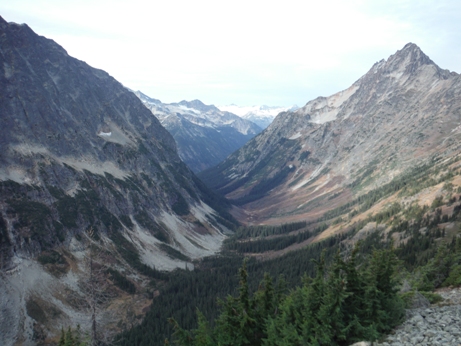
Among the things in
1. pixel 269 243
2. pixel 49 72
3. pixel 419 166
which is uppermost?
pixel 49 72

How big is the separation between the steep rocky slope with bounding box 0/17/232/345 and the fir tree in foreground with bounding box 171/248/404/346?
56433 mm

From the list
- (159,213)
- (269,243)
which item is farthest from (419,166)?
→ (159,213)

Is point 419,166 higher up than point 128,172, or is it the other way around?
point 128,172

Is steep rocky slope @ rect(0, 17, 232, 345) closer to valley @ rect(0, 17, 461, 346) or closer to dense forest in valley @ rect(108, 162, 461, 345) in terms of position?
valley @ rect(0, 17, 461, 346)

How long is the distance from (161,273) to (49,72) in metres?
144

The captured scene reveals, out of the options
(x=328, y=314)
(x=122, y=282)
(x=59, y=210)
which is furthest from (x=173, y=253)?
(x=328, y=314)

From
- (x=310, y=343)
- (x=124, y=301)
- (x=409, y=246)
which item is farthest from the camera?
(x=124, y=301)

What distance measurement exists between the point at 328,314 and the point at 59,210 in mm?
128046

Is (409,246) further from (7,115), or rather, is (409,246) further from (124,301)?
(7,115)

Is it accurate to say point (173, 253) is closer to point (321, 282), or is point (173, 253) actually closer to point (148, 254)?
point (148, 254)

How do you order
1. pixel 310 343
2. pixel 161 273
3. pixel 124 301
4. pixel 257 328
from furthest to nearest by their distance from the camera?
pixel 161 273, pixel 124 301, pixel 257 328, pixel 310 343

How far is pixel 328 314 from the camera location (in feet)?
92.3

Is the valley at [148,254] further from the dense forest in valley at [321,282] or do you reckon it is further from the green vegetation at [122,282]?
the green vegetation at [122,282]

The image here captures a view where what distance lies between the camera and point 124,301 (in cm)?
11056
